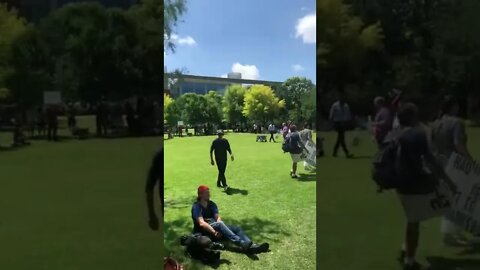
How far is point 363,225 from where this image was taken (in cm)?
378

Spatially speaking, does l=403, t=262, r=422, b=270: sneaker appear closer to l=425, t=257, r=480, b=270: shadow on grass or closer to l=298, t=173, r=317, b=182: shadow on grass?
l=425, t=257, r=480, b=270: shadow on grass

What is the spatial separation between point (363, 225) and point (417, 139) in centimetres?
72

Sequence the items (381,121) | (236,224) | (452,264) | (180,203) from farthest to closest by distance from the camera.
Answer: (236,224)
(180,203)
(452,264)
(381,121)

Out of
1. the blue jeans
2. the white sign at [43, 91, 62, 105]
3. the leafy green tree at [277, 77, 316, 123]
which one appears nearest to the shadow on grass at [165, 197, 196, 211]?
the blue jeans

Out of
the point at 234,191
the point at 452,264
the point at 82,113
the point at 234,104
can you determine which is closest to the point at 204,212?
the point at 234,191

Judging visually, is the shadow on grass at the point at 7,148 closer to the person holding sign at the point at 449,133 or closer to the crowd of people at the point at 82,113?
the crowd of people at the point at 82,113

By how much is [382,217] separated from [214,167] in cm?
251

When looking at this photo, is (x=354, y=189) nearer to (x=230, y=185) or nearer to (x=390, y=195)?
(x=390, y=195)

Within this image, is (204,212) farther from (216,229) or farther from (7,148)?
(7,148)

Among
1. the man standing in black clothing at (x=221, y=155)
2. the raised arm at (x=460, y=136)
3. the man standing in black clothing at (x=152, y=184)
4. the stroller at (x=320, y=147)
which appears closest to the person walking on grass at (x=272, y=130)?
the man standing in black clothing at (x=221, y=155)

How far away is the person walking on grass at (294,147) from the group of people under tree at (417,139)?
1841 millimetres

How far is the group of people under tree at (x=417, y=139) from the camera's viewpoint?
362 cm

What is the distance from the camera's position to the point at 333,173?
12.4ft

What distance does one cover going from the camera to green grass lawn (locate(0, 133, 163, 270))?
354 centimetres
